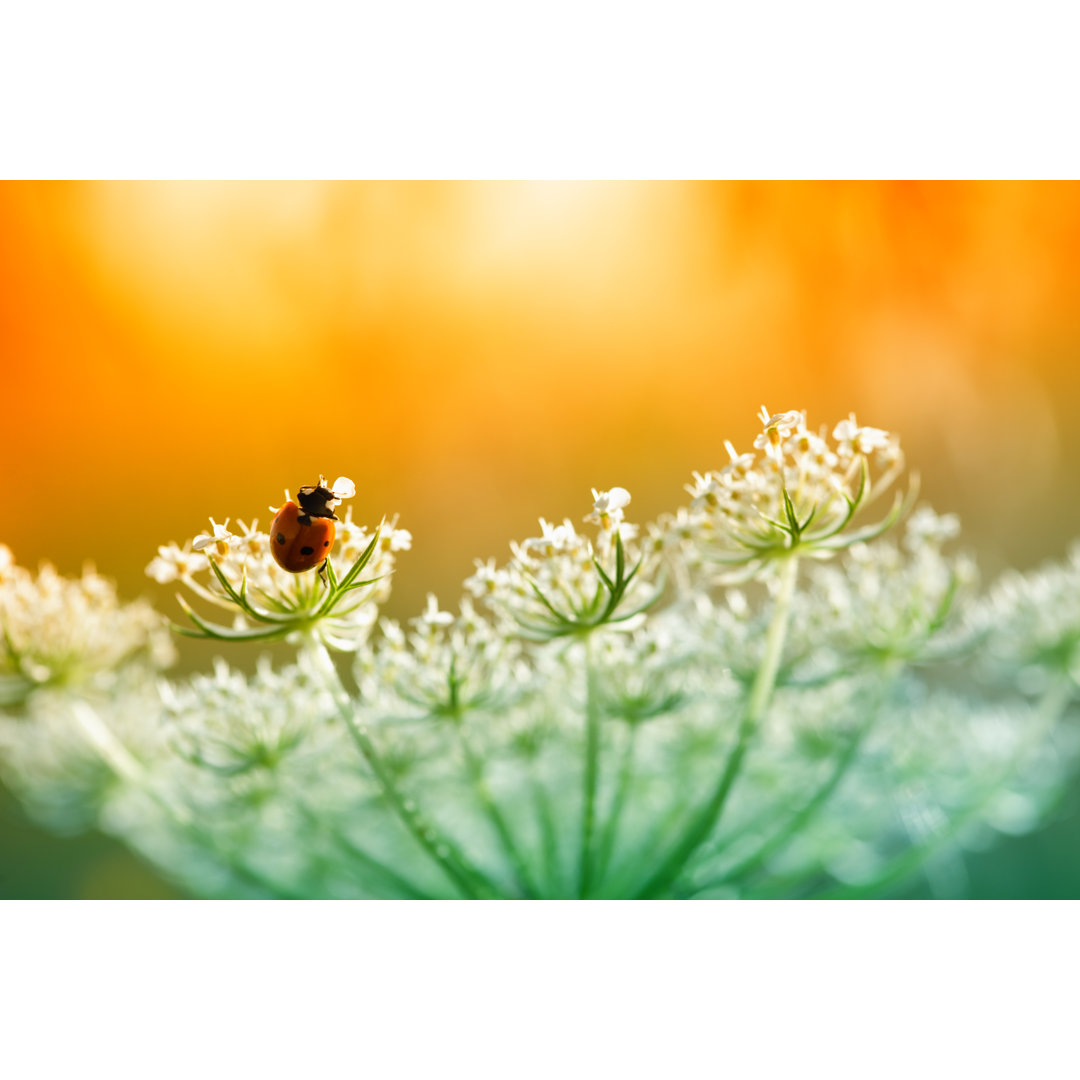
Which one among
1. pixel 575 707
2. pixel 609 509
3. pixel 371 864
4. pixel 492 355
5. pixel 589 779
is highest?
pixel 492 355

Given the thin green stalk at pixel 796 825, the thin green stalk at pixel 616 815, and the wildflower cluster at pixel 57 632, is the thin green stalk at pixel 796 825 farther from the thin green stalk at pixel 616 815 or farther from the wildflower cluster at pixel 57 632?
the wildflower cluster at pixel 57 632

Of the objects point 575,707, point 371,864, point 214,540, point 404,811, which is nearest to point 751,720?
point 575,707

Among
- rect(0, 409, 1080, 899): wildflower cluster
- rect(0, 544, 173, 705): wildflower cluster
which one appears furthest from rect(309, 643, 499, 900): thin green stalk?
rect(0, 544, 173, 705): wildflower cluster

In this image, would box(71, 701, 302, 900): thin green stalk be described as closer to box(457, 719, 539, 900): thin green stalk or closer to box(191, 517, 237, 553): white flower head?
box(457, 719, 539, 900): thin green stalk

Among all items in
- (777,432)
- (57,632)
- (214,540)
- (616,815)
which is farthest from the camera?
(57,632)

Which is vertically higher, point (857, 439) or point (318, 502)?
point (857, 439)

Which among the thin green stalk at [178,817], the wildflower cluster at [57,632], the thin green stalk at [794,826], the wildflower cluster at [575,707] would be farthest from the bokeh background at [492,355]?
the thin green stalk at [794,826]

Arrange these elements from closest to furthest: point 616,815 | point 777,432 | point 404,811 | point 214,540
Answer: point 214,540 < point 777,432 < point 404,811 < point 616,815

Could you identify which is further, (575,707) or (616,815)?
(575,707)

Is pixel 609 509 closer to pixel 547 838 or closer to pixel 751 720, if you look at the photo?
pixel 751 720
